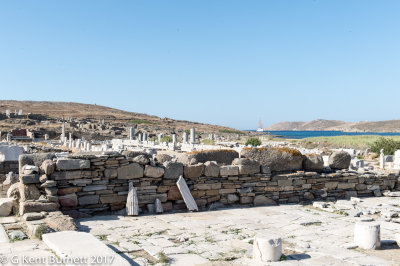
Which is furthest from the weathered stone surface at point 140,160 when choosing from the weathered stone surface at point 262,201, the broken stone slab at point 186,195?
the weathered stone surface at point 262,201

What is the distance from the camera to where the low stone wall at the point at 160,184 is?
21.4 feet

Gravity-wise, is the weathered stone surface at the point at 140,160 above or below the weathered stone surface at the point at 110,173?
above

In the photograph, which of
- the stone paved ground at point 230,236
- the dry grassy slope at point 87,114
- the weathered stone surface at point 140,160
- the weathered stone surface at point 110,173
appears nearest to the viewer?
the stone paved ground at point 230,236

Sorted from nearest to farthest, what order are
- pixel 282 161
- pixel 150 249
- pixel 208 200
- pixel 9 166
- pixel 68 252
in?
pixel 68 252 → pixel 150 249 → pixel 208 200 → pixel 282 161 → pixel 9 166

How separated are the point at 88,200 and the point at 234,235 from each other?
2835mm

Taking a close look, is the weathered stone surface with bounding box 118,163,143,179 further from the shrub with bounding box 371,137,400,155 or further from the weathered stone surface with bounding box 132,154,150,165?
the shrub with bounding box 371,137,400,155

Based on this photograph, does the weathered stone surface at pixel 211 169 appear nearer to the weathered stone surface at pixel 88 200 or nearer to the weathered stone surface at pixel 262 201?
the weathered stone surface at pixel 262 201

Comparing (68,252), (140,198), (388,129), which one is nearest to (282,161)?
(140,198)

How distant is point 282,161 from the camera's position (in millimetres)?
8594

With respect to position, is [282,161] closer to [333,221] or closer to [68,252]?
[333,221]

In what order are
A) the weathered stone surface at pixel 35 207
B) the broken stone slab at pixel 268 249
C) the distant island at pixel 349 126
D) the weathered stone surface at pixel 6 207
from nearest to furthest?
1. the broken stone slab at pixel 268 249
2. the weathered stone surface at pixel 35 207
3. the weathered stone surface at pixel 6 207
4. the distant island at pixel 349 126

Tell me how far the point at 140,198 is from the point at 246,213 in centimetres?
201

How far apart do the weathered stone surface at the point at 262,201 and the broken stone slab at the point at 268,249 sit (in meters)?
3.84

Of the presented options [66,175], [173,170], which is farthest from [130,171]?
[66,175]
